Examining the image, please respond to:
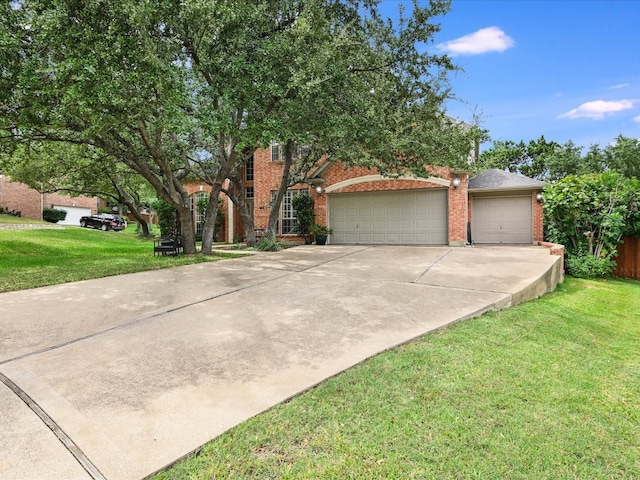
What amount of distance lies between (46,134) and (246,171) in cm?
1003

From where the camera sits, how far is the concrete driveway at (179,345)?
2326 mm

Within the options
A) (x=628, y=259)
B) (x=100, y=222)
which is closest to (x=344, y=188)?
(x=628, y=259)

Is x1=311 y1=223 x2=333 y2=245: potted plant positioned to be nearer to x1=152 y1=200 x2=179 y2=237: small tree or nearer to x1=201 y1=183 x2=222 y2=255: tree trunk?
x1=201 y1=183 x2=222 y2=255: tree trunk

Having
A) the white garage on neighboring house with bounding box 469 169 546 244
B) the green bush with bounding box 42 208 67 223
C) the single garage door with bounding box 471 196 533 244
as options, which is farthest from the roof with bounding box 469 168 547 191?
the green bush with bounding box 42 208 67 223

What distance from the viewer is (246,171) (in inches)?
762

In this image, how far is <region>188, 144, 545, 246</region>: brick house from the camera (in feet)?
46.6

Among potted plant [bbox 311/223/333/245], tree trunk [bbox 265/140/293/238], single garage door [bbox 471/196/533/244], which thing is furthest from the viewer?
potted plant [bbox 311/223/333/245]

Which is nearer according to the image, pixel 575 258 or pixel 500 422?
pixel 500 422

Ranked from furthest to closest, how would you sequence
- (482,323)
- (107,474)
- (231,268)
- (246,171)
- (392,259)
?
(246,171)
(392,259)
(231,268)
(482,323)
(107,474)

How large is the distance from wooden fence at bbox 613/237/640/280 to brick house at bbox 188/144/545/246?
4.29 meters

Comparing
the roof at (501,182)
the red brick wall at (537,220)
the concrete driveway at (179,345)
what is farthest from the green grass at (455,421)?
the roof at (501,182)

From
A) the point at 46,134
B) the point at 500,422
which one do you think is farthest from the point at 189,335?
the point at 46,134

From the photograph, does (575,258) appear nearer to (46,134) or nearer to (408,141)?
(408,141)

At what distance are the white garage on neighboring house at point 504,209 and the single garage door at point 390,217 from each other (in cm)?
238
